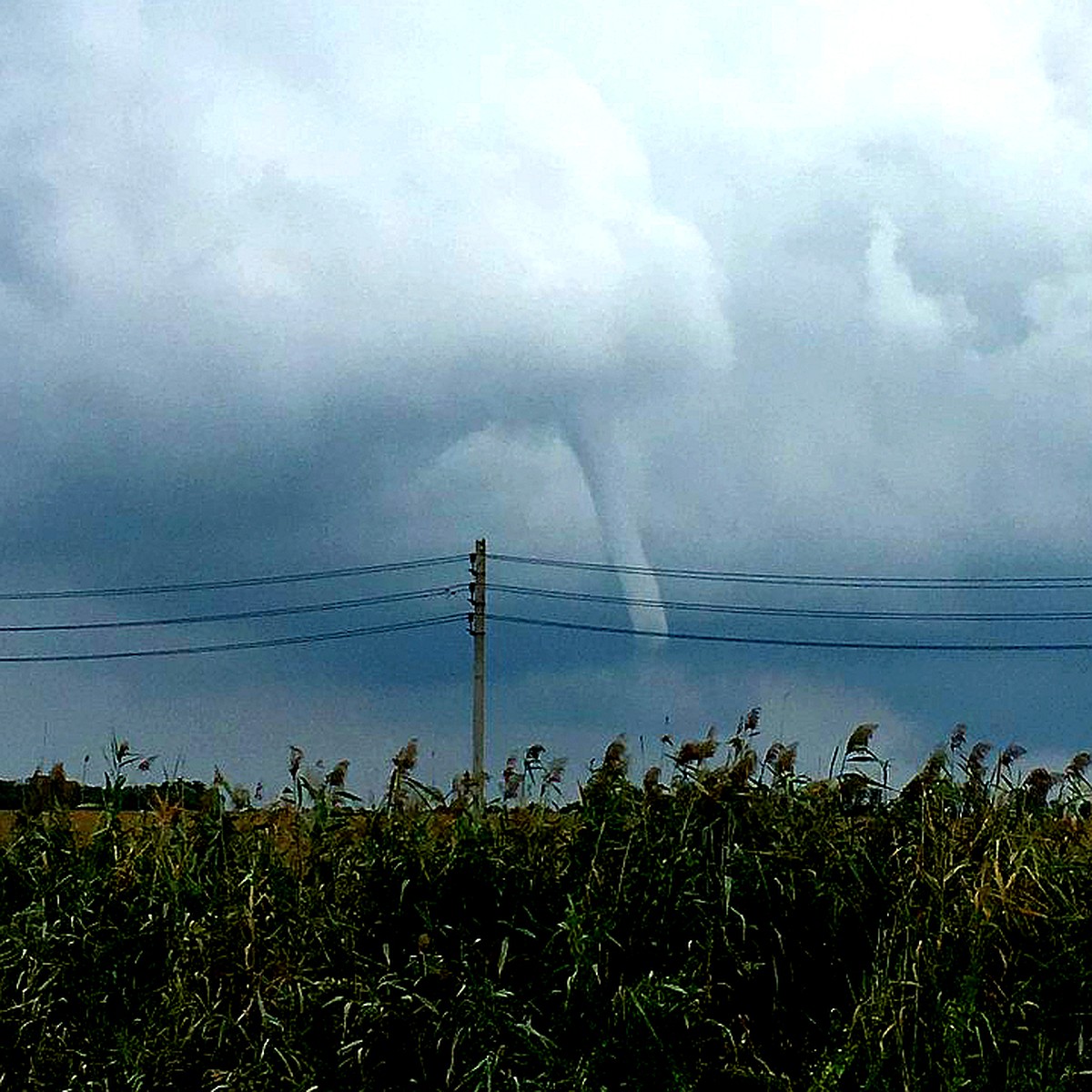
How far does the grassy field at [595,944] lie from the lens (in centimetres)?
727

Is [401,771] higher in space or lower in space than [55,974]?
higher

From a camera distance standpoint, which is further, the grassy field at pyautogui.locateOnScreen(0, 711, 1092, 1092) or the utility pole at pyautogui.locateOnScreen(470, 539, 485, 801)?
the utility pole at pyautogui.locateOnScreen(470, 539, 485, 801)

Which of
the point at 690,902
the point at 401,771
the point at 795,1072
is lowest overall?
the point at 795,1072

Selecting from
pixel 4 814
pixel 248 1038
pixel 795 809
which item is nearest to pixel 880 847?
pixel 795 809

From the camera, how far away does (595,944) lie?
754cm

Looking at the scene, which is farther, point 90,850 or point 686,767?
point 90,850

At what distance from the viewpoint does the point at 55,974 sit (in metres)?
8.00

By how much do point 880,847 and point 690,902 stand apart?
0.92 metres

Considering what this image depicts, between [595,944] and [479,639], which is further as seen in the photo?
[479,639]

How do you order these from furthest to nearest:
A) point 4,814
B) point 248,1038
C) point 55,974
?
1. point 4,814
2. point 55,974
3. point 248,1038

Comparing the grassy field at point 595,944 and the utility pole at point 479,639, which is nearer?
the grassy field at point 595,944

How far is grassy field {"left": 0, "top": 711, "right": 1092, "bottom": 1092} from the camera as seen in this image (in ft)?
23.8

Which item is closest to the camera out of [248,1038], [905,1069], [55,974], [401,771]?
[905,1069]

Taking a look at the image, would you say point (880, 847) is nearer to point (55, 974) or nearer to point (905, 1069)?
point (905, 1069)
